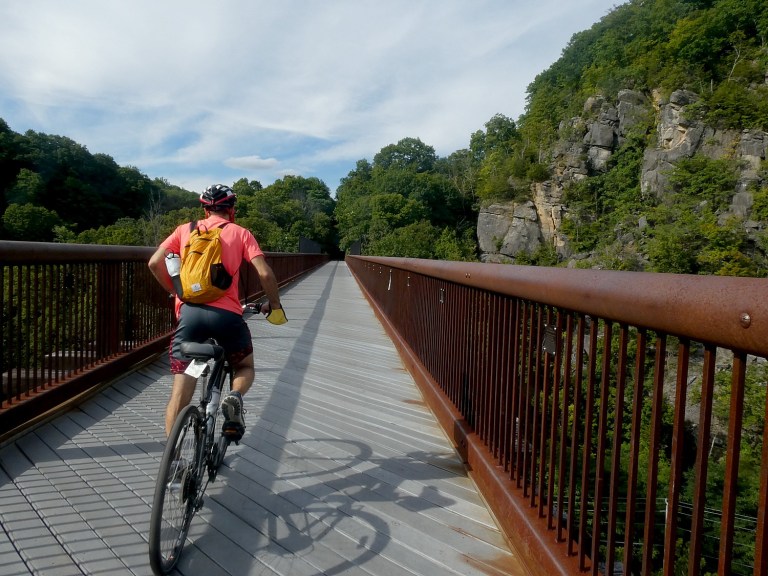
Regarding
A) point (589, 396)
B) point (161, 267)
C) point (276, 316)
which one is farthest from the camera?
point (161, 267)

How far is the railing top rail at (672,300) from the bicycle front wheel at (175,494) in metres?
1.53

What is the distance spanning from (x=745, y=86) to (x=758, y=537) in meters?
84.3

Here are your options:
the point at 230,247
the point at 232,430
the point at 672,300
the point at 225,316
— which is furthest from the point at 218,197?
the point at 672,300

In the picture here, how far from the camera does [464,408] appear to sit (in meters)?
4.04

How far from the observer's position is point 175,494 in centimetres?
244

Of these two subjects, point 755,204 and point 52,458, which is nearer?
point 52,458

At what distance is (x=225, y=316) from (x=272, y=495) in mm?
986

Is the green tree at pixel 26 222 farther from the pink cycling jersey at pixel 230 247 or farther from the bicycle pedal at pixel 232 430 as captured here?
the bicycle pedal at pixel 232 430

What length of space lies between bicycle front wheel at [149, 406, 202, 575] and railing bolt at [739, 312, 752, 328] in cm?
196

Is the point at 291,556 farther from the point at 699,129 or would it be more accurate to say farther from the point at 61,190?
the point at 61,190

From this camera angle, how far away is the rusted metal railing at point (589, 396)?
1.27 meters

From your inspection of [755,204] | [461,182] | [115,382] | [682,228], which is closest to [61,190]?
[461,182]

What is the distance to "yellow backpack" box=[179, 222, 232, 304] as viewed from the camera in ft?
9.68

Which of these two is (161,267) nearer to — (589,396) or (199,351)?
(199,351)
